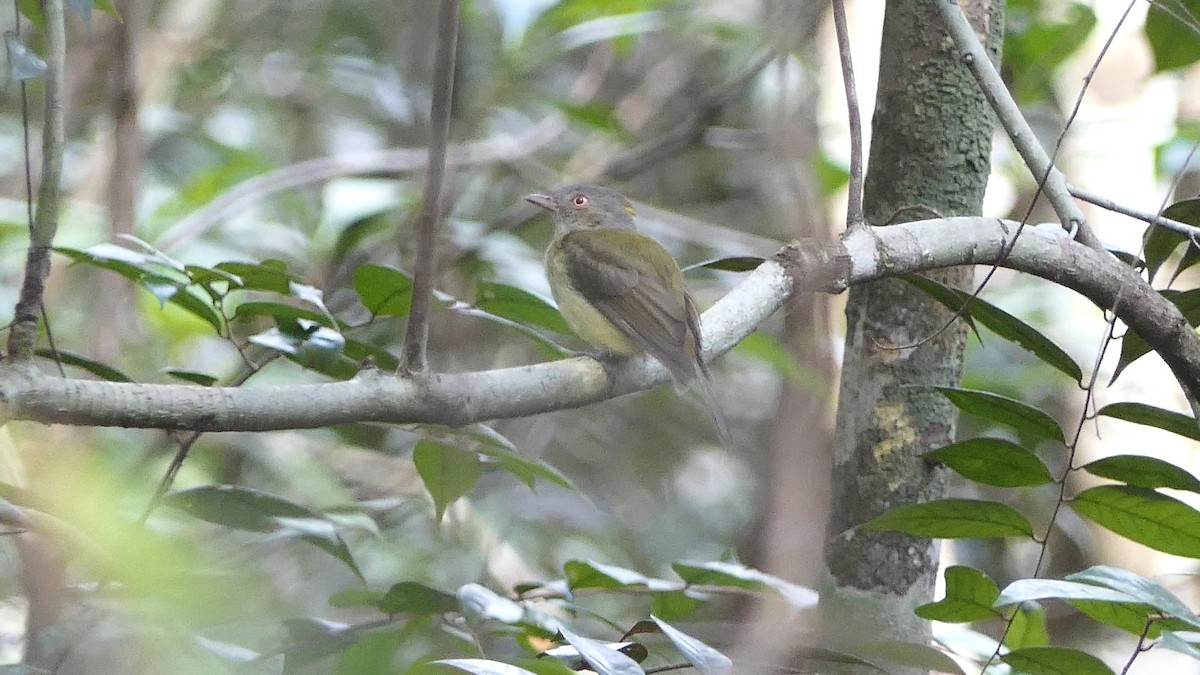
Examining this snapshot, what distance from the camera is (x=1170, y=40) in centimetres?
285

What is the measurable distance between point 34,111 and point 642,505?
134 inches

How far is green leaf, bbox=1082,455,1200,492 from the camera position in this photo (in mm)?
1847

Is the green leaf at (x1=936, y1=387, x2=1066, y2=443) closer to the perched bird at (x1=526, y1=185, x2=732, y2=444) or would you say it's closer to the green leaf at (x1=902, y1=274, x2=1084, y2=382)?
the green leaf at (x1=902, y1=274, x2=1084, y2=382)

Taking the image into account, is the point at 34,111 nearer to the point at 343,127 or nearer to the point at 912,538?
the point at 343,127

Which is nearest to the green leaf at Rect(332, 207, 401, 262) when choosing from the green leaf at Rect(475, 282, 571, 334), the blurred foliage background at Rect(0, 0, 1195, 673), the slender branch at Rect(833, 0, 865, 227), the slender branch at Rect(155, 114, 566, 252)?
the blurred foliage background at Rect(0, 0, 1195, 673)

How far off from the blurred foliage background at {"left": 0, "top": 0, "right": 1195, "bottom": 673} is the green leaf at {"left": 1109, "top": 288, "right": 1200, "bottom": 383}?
0.55 metres

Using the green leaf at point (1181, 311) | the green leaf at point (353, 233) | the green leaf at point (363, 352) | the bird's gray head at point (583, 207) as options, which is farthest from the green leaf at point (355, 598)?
the bird's gray head at point (583, 207)

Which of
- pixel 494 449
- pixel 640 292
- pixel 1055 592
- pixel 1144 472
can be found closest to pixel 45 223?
pixel 494 449

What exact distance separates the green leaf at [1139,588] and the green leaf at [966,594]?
0.36m

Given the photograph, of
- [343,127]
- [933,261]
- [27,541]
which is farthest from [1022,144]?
[343,127]

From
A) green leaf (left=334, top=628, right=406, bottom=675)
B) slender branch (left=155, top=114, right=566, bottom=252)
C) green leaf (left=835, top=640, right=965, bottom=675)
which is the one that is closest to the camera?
green leaf (left=835, top=640, right=965, bottom=675)

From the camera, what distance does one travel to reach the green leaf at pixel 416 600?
1.89m

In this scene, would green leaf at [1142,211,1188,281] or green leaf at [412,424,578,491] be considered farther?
green leaf at [1142,211,1188,281]

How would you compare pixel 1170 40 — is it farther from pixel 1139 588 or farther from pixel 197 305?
pixel 197 305
